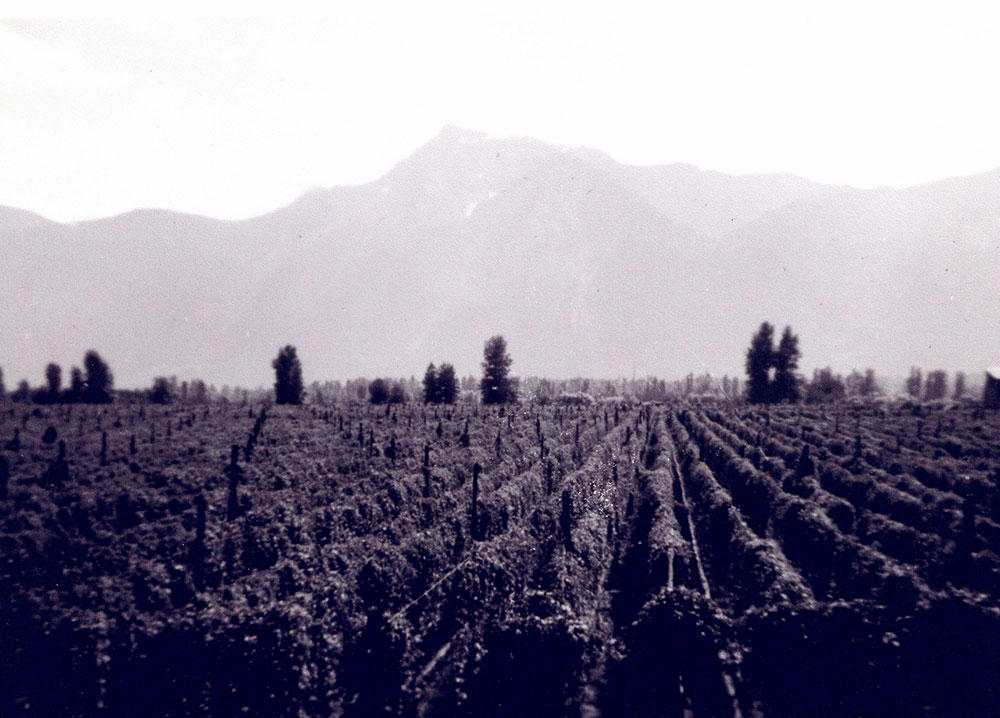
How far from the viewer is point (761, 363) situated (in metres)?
99.9

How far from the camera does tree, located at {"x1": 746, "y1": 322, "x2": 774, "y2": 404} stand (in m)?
99.6

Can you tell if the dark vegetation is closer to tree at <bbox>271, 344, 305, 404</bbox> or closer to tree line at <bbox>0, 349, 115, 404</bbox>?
tree line at <bbox>0, 349, 115, 404</bbox>

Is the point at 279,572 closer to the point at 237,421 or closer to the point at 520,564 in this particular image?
the point at 520,564

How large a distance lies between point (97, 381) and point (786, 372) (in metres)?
103

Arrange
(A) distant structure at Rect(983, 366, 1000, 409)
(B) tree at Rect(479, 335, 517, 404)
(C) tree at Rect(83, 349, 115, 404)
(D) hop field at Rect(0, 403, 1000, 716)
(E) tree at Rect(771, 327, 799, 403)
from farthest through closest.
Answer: (E) tree at Rect(771, 327, 799, 403) < (B) tree at Rect(479, 335, 517, 404) < (A) distant structure at Rect(983, 366, 1000, 409) < (C) tree at Rect(83, 349, 115, 404) < (D) hop field at Rect(0, 403, 1000, 716)

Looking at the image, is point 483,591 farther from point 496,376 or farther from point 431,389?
point 496,376

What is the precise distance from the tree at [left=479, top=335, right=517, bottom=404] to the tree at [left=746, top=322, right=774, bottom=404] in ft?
143

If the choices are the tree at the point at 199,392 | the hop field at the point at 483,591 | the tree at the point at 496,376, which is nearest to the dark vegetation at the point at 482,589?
the hop field at the point at 483,591

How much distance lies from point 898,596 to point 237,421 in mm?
46656

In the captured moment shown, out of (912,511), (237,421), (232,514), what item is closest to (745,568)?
(912,511)

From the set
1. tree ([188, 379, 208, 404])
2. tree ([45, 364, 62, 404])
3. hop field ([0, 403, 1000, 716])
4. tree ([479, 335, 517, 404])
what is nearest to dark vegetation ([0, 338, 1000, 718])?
hop field ([0, 403, 1000, 716])

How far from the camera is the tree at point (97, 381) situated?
226ft

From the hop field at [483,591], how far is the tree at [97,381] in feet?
149

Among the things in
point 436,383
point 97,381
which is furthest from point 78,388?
point 436,383
